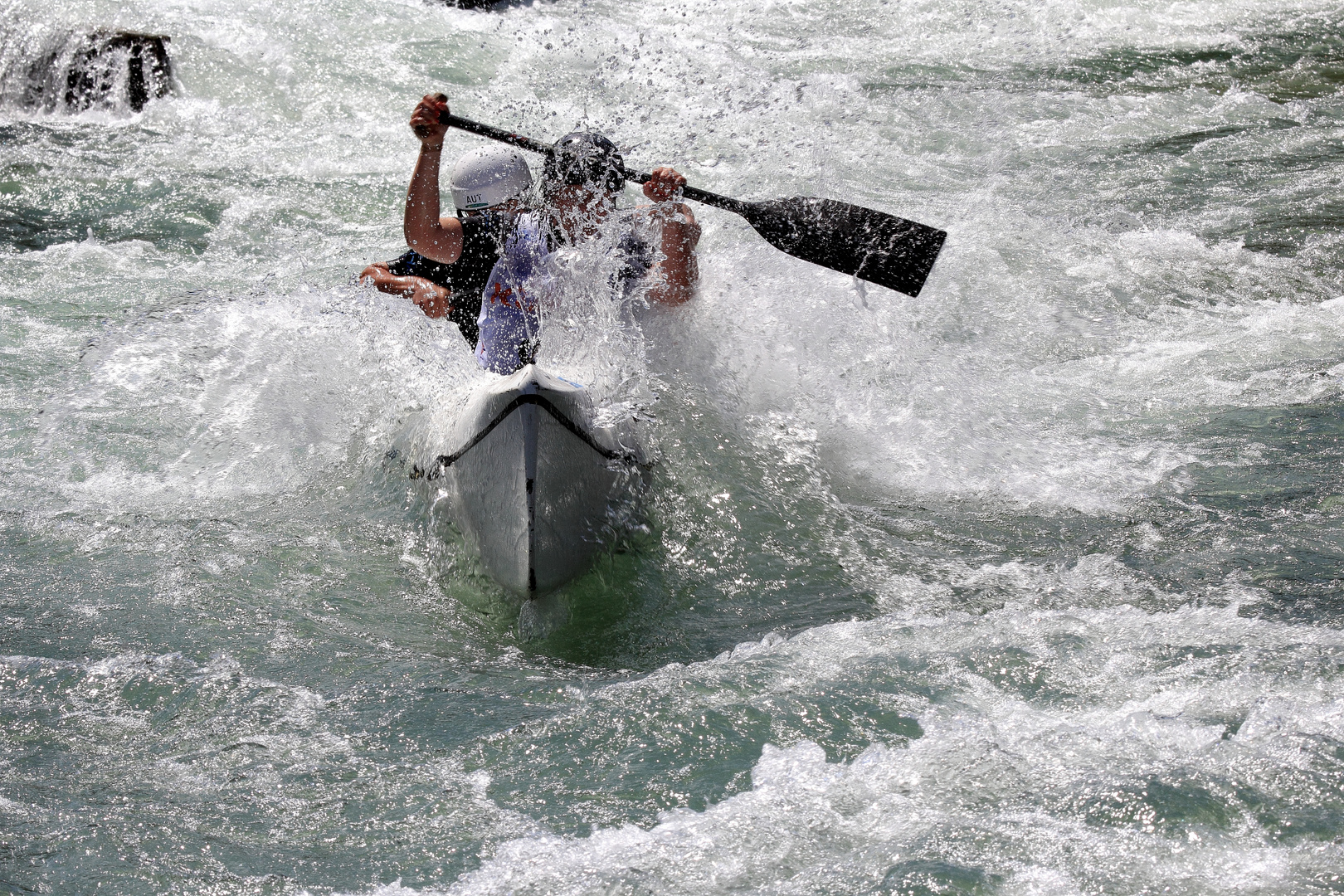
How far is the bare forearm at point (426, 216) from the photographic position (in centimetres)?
388

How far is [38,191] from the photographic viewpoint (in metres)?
7.75

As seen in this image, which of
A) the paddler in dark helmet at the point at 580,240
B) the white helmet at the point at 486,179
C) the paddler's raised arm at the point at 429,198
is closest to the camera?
the paddler's raised arm at the point at 429,198

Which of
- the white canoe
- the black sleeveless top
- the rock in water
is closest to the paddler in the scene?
the black sleeveless top

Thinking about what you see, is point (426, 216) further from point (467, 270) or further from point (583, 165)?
point (583, 165)

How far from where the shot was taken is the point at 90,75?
9172mm

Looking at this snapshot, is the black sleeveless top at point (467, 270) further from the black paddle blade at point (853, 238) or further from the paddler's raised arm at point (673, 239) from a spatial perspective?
the black paddle blade at point (853, 238)

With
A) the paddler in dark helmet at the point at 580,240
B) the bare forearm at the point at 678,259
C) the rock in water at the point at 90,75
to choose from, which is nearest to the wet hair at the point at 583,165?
the paddler in dark helmet at the point at 580,240

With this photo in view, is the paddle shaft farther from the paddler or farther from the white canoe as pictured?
the white canoe

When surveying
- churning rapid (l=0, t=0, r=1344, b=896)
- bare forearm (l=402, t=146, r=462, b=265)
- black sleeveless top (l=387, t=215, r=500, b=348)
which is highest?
bare forearm (l=402, t=146, r=462, b=265)

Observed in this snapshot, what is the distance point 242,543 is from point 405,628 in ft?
2.82

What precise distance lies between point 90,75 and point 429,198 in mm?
6944

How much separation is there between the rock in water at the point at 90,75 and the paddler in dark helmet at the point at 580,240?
6.29m

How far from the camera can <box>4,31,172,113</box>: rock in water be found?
359 inches

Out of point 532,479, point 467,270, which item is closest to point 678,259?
point 467,270
